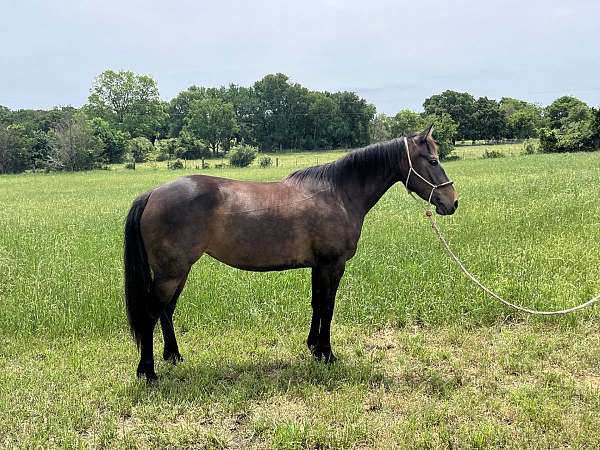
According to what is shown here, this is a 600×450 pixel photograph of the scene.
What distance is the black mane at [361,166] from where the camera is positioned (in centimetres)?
468

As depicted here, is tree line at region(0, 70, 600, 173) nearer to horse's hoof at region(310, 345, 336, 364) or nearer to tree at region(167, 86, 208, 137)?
tree at region(167, 86, 208, 137)

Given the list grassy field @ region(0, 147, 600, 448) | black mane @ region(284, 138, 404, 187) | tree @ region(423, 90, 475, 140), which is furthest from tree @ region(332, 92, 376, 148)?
black mane @ region(284, 138, 404, 187)

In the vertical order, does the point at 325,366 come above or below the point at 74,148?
below

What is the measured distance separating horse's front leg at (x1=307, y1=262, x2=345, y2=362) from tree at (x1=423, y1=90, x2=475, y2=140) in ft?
274

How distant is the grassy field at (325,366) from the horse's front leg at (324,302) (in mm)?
222

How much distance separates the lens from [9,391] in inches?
157

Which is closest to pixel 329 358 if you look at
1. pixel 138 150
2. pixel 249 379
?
pixel 249 379

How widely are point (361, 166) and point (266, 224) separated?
126 cm

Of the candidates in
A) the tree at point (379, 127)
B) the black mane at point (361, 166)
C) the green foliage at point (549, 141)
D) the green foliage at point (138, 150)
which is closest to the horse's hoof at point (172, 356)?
the black mane at point (361, 166)

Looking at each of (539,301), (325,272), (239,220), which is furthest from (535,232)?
(239,220)

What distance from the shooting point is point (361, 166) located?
473 cm

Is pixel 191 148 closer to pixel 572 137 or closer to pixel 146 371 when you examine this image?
pixel 572 137

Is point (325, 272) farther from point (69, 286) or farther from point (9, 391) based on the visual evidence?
point (69, 286)

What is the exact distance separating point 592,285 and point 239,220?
5.03m
